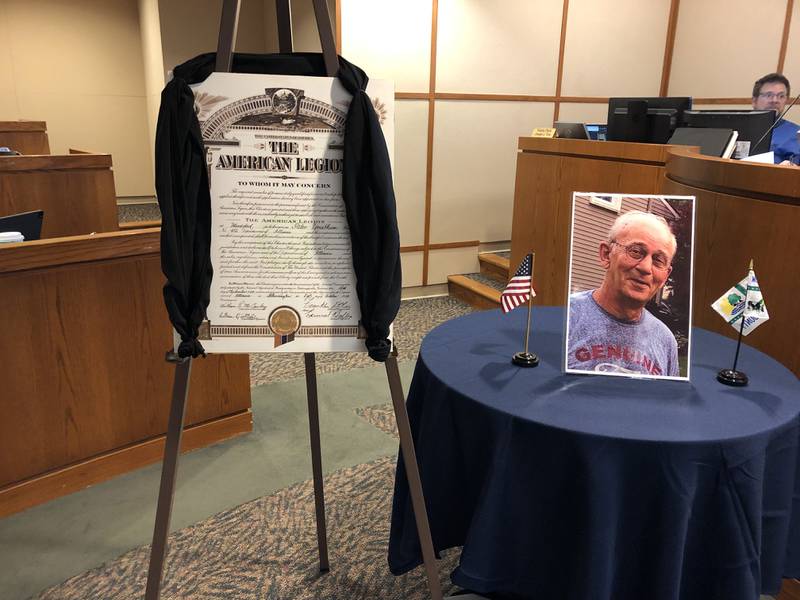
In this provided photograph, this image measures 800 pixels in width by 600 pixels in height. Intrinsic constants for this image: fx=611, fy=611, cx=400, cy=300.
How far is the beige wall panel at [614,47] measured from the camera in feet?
17.5

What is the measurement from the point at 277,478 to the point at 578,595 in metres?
1.50

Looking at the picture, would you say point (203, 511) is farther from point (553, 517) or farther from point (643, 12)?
point (643, 12)

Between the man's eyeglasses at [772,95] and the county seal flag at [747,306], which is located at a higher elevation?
the man's eyeglasses at [772,95]

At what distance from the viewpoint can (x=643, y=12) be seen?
5531mm

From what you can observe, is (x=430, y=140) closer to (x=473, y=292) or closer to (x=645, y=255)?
(x=473, y=292)

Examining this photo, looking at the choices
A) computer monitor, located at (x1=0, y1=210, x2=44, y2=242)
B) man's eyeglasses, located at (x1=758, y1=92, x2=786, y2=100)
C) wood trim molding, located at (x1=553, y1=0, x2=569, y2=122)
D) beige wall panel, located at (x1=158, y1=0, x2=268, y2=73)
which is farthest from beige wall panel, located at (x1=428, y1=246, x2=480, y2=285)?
beige wall panel, located at (x1=158, y1=0, x2=268, y2=73)

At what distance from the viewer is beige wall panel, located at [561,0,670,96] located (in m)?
5.33

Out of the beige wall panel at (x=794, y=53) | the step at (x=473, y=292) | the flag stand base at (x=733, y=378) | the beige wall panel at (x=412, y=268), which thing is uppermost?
the beige wall panel at (x=794, y=53)

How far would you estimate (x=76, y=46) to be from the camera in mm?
7977

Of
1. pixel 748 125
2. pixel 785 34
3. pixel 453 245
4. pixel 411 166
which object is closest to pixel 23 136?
pixel 411 166

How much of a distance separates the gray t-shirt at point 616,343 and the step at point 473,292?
310 centimetres

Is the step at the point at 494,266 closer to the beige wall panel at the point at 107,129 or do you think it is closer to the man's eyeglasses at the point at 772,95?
the man's eyeglasses at the point at 772,95

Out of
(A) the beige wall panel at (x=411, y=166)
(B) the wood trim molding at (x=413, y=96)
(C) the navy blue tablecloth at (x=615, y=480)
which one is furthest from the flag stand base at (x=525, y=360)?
(B) the wood trim molding at (x=413, y=96)

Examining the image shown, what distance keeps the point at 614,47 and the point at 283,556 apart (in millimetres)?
5228
